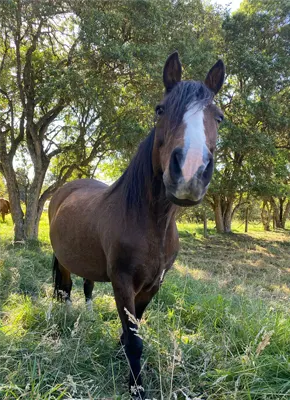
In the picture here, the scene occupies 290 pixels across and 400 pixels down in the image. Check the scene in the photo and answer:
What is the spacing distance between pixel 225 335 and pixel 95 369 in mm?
1186

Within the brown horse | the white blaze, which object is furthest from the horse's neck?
the white blaze

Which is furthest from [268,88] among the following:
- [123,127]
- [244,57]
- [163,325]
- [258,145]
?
[163,325]

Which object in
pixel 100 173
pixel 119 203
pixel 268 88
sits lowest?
pixel 119 203

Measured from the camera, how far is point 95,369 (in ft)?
7.42

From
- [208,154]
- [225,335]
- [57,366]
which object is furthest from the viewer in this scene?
[225,335]

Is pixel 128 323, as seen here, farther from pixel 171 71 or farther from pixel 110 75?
pixel 110 75

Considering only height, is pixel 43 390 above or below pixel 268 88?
below

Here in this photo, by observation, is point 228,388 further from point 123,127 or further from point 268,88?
point 268,88

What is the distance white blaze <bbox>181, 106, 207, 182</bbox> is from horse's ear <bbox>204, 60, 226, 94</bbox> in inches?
22.4

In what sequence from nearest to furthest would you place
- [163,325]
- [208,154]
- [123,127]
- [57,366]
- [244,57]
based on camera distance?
1. [208,154]
2. [57,366]
3. [163,325]
4. [123,127]
5. [244,57]

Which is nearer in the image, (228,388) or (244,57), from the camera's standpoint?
(228,388)

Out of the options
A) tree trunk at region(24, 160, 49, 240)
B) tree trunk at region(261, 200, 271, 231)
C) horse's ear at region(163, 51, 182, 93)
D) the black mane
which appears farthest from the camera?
tree trunk at region(261, 200, 271, 231)

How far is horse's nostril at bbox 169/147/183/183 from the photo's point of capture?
1.49 metres

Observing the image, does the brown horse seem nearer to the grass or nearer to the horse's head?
the horse's head
